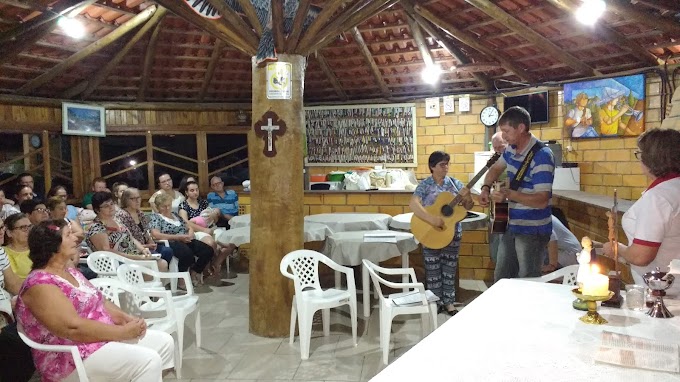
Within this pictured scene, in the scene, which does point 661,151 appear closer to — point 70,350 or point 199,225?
point 70,350

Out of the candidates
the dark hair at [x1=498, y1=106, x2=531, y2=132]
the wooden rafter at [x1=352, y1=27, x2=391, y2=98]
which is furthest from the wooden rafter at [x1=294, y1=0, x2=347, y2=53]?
the wooden rafter at [x1=352, y1=27, x2=391, y2=98]

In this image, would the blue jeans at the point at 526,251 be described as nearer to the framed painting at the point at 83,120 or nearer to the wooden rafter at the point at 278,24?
the wooden rafter at the point at 278,24

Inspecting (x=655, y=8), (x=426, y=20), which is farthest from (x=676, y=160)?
(x=426, y=20)

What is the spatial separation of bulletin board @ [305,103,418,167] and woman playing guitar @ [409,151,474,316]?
4.74 meters

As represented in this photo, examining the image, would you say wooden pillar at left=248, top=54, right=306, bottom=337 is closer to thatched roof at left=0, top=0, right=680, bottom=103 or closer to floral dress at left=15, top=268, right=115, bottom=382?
thatched roof at left=0, top=0, right=680, bottom=103

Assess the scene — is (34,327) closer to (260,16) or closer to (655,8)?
(260,16)

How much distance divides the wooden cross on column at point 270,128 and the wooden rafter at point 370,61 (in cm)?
407

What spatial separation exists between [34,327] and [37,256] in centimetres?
35

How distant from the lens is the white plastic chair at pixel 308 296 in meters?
3.82

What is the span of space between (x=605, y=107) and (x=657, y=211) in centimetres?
548

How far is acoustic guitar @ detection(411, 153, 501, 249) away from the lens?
4.43 m

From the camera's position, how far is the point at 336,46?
27.7 ft

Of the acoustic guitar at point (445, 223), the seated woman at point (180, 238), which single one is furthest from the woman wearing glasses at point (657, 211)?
the seated woman at point (180, 238)

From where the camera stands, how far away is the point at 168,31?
7.86m
